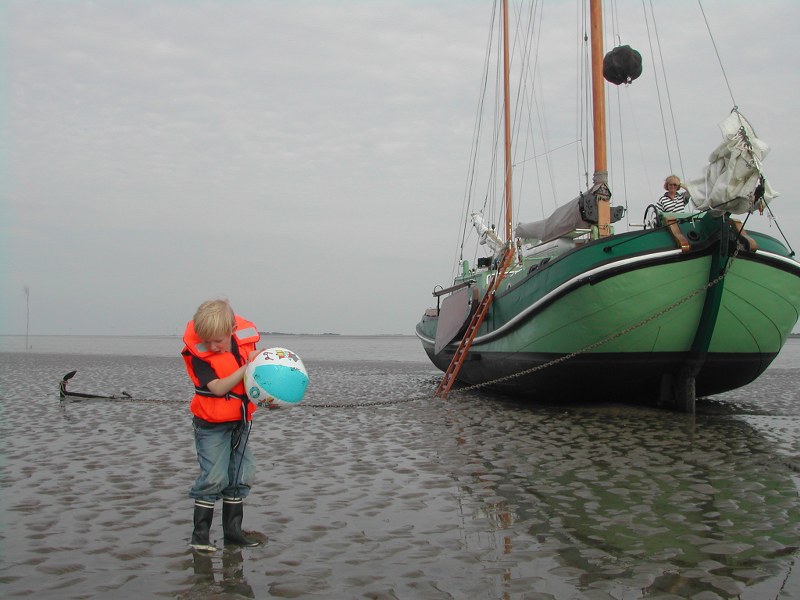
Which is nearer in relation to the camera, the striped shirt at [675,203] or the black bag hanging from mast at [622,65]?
the striped shirt at [675,203]

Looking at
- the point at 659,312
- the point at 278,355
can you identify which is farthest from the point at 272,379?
the point at 659,312

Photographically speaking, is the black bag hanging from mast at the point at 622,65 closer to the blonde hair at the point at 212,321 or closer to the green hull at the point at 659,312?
the green hull at the point at 659,312

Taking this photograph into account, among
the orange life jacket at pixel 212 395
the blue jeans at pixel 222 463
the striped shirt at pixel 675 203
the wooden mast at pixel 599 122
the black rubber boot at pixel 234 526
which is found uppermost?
the wooden mast at pixel 599 122

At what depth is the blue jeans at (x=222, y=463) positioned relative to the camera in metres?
4.48

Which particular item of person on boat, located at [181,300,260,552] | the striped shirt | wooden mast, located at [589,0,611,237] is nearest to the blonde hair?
person on boat, located at [181,300,260,552]

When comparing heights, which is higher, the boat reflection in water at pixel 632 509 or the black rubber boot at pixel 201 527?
the black rubber boot at pixel 201 527

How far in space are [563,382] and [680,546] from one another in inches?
Result: 311

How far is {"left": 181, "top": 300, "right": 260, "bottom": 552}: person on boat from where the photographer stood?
4.47 meters

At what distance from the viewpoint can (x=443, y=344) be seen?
19.3 m

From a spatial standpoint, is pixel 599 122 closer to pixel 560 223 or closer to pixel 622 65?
pixel 622 65

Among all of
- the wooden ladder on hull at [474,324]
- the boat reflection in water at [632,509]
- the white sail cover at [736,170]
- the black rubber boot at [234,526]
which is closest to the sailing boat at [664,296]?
the white sail cover at [736,170]

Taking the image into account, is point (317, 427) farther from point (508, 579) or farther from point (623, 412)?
point (508, 579)

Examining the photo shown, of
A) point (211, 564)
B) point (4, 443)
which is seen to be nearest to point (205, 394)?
point (211, 564)

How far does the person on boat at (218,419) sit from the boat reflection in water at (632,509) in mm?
1560
